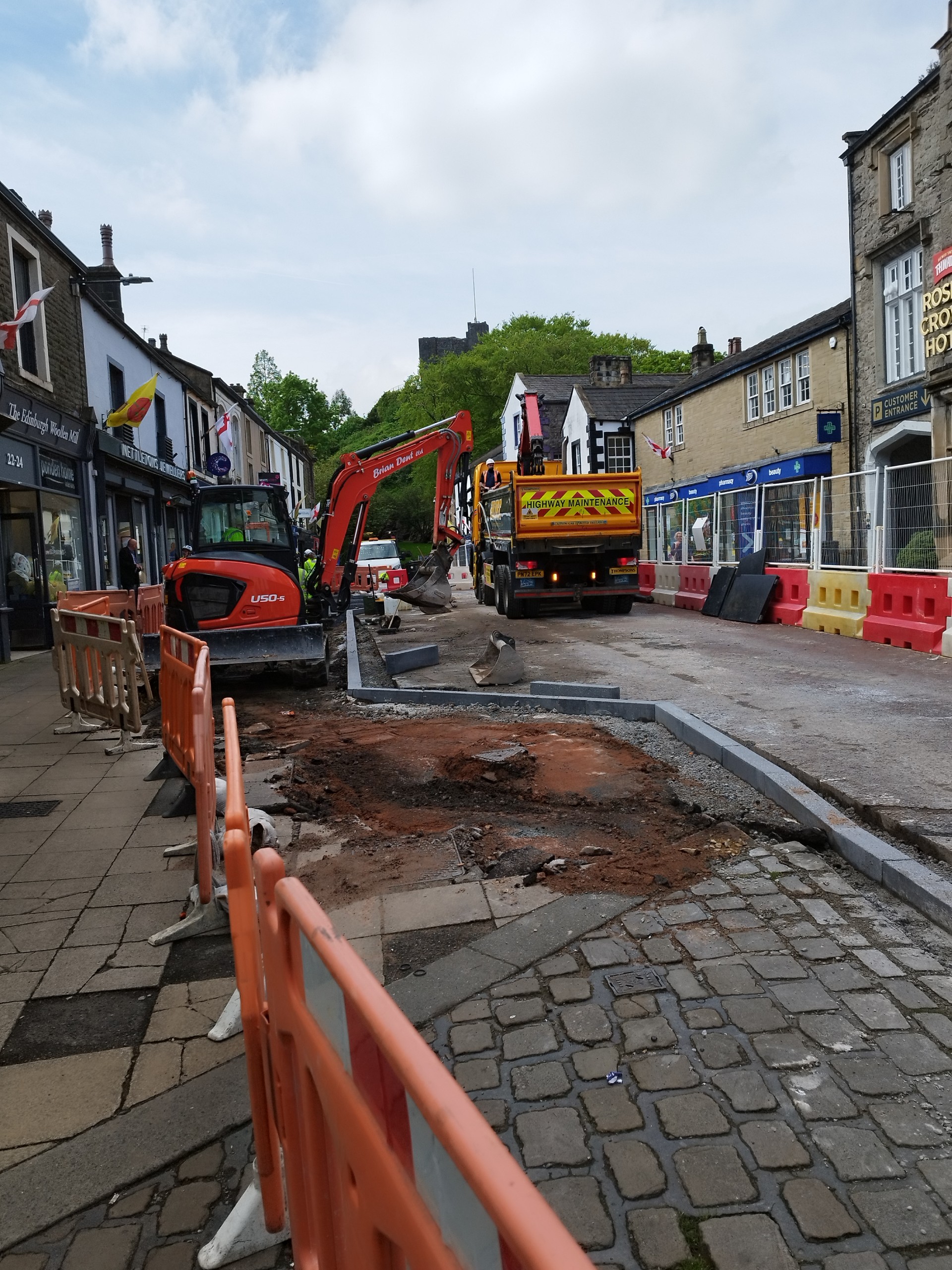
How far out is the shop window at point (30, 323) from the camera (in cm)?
1605

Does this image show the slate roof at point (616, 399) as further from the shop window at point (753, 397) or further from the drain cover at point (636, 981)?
the drain cover at point (636, 981)

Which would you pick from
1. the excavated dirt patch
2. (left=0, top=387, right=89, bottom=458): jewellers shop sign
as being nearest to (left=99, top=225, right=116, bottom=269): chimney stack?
(left=0, top=387, right=89, bottom=458): jewellers shop sign

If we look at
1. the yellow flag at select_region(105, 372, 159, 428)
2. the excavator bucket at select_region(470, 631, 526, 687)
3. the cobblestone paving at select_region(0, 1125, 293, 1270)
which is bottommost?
the cobblestone paving at select_region(0, 1125, 293, 1270)

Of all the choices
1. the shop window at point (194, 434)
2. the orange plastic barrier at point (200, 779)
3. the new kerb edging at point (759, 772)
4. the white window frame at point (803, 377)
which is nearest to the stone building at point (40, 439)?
the new kerb edging at point (759, 772)

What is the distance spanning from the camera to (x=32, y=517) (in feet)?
51.6

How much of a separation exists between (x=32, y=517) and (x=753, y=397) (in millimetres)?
20021

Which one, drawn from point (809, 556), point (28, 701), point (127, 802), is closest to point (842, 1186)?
point (127, 802)

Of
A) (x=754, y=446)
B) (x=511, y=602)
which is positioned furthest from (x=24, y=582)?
(x=754, y=446)

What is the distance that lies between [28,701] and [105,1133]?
8.79 metres

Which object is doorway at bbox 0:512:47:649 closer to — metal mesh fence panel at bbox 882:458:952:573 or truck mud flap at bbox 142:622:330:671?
truck mud flap at bbox 142:622:330:671

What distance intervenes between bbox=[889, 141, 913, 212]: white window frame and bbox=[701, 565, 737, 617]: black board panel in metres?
9.13

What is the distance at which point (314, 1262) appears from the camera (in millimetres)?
1766

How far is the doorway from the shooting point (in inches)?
611

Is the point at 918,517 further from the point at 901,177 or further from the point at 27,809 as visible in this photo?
the point at 901,177
